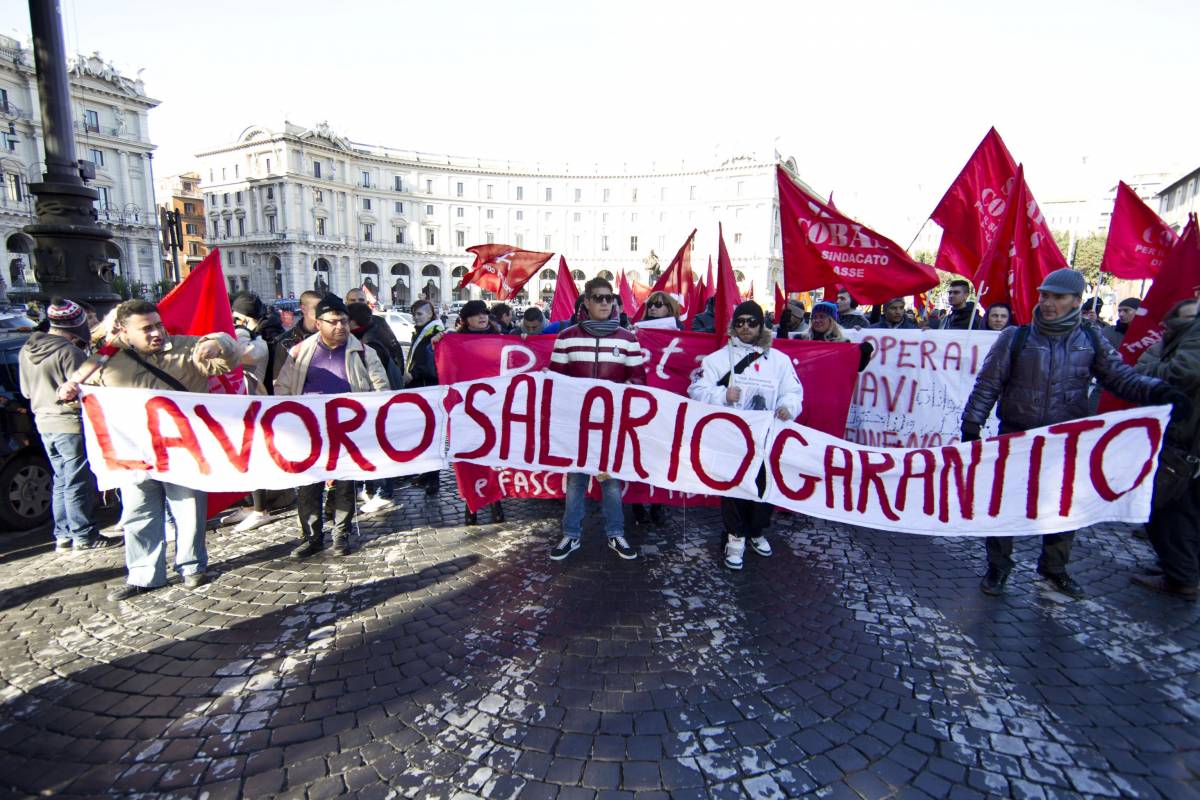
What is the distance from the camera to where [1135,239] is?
285 inches

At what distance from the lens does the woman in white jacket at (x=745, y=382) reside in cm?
432

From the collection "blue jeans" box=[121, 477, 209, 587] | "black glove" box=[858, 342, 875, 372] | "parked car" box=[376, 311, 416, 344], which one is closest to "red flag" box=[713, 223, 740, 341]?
"black glove" box=[858, 342, 875, 372]

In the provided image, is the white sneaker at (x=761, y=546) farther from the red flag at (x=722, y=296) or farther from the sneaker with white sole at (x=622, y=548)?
the red flag at (x=722, y=296)

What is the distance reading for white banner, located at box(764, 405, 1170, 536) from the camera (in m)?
3.68

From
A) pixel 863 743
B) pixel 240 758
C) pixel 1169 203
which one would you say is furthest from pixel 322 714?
pixel 1169 203

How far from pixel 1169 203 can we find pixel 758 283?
133 feet

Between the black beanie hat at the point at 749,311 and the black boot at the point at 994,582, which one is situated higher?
the black beanie hat at the point at 749,311

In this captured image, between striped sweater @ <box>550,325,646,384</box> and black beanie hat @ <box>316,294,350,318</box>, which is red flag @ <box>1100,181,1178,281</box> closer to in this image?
striped sweater @ <box>550,325,646,384</box>

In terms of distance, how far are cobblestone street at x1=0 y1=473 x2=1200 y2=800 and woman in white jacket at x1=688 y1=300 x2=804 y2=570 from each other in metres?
0.36

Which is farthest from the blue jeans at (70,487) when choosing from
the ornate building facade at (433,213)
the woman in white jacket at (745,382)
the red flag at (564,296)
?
the ornate building facade at (433,213)

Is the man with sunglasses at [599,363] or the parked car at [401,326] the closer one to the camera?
the man with sunglasses at [599,363]

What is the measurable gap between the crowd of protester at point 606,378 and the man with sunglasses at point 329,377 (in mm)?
11

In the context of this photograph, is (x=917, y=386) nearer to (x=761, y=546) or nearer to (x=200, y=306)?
(x=761, y=546)

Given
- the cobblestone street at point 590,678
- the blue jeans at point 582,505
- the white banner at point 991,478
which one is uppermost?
the white banner at point 991,478
